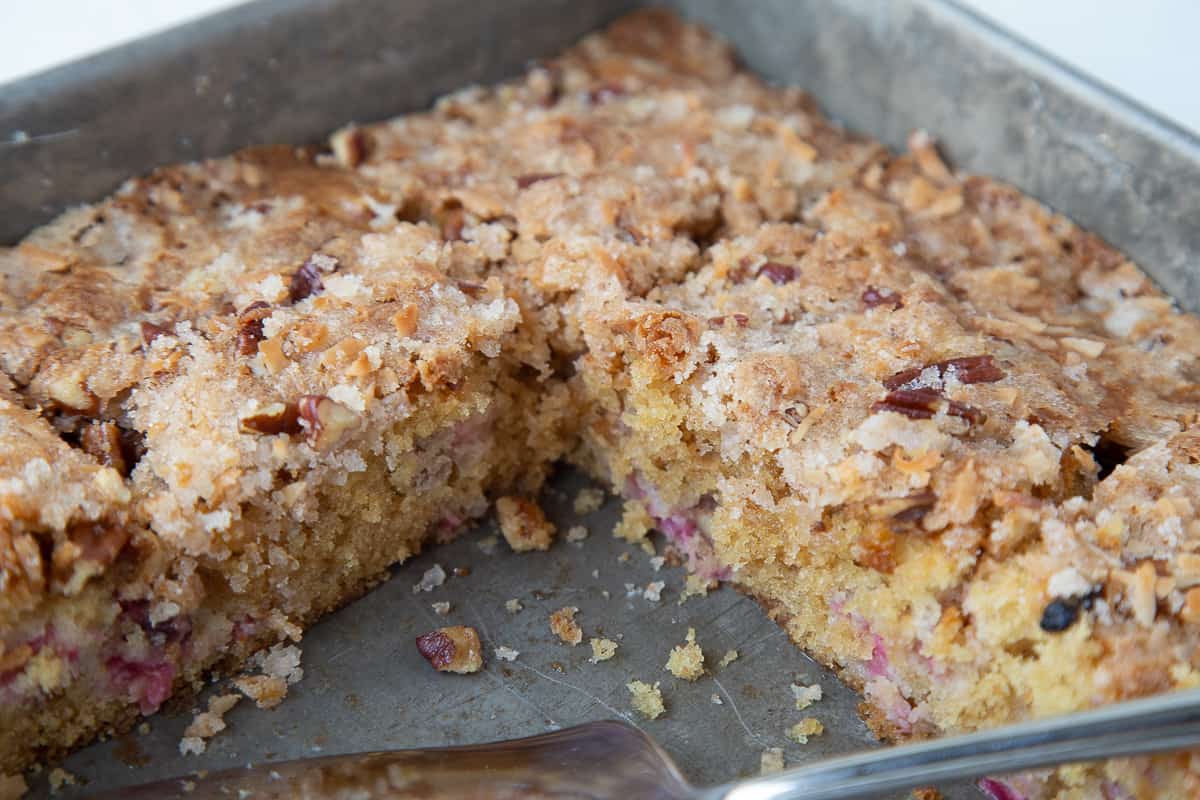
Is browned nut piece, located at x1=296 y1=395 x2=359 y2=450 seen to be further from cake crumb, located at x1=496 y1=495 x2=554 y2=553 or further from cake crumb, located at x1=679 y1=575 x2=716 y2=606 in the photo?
cake crumb, located at x1=679 y1=575 x2=716 y2=606

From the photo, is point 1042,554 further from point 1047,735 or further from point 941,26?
point 941,26

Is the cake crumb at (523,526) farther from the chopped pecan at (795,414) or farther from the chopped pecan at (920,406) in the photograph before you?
the chopped pecan at (920,406)

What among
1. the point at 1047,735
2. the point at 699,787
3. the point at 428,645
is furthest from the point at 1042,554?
the point at 428,645

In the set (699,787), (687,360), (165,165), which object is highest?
(165,165)

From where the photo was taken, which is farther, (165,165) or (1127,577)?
(165,165)

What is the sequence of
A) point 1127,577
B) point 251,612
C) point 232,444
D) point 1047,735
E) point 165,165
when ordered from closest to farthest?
1. point 1047,735
2. point 1127,577
3. point 232,444
4. point 251,612
5. point 165,165

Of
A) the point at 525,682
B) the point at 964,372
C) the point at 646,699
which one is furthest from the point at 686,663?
the point at 964,372

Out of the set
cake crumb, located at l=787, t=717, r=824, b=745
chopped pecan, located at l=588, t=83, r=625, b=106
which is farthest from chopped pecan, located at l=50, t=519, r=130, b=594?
chopped pecan, located at l=588, t=83, r=625, b=106
